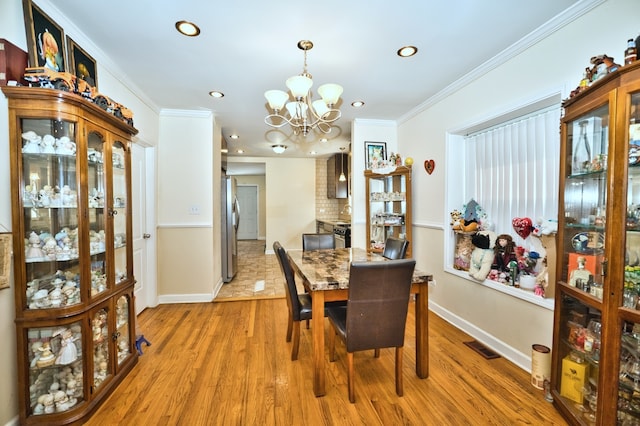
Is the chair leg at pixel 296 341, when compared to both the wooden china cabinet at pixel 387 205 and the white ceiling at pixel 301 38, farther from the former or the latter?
the white ceiling at pixel 301 38

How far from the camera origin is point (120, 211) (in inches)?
83.4

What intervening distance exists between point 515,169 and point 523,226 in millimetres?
538

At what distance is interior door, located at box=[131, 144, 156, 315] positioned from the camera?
3178 mm

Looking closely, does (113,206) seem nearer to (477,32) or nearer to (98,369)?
(98,369)

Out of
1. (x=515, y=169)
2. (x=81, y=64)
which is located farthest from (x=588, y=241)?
(x=81, y=64)

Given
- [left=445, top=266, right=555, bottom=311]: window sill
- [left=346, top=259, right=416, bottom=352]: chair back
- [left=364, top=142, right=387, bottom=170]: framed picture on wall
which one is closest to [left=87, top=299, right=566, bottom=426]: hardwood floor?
[left=346, top=259, right=416, bottom=352]: chair back

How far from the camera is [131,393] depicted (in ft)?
6.26

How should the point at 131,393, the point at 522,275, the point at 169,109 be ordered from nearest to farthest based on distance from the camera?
the point at 131,393 → the point at 522,275 → the point at 169,109

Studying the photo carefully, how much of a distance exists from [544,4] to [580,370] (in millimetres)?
2191

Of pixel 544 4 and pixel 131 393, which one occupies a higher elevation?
pixel 544 4

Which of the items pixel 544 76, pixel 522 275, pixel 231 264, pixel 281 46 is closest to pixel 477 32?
pixel 544 76

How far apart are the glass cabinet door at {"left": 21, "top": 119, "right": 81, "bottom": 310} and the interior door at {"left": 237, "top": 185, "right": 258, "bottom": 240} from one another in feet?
26.6

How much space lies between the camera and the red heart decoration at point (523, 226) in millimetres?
2316

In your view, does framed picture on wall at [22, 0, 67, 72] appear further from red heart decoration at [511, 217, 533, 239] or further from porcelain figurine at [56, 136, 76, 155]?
red heart decoration at [511, 217, 533, 239]
